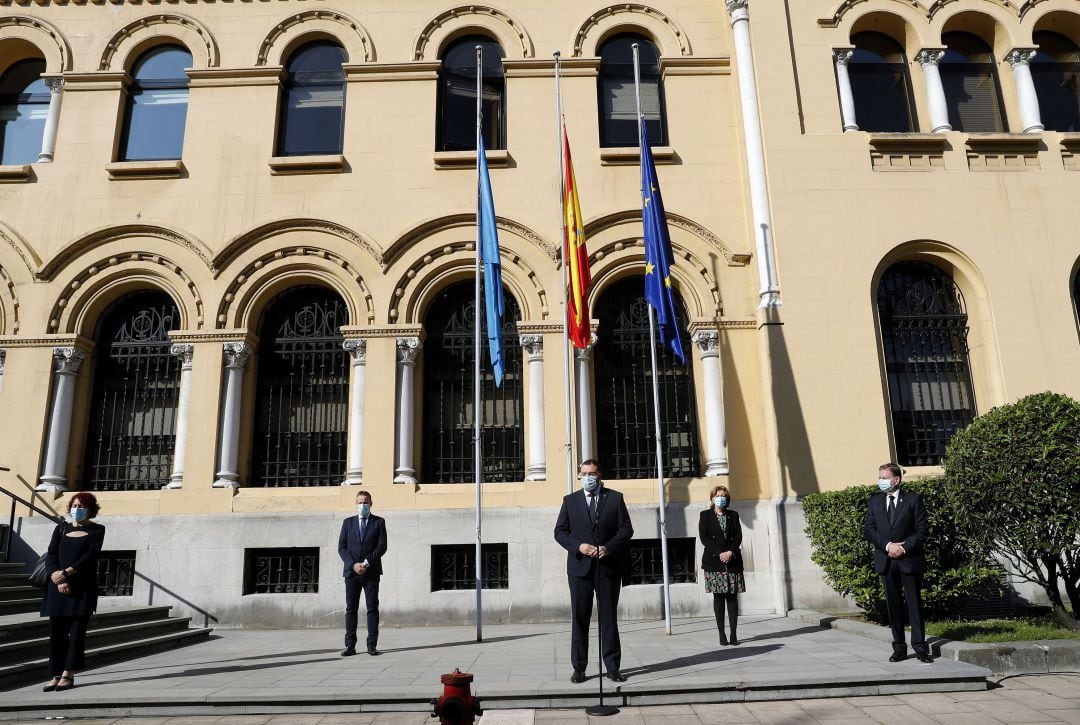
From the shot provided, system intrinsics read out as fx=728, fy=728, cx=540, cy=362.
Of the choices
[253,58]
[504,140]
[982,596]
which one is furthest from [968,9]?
[253,58]

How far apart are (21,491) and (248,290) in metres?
4.96

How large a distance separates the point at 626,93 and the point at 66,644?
1261 cm

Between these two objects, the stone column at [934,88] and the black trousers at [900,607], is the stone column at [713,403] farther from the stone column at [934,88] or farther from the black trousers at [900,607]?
the stone column at [934,88]

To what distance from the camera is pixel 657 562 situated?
1200cm

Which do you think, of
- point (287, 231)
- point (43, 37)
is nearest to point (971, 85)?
point (287, 231)

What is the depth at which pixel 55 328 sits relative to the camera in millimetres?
12875

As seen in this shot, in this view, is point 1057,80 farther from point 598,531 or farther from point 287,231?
point 287,231

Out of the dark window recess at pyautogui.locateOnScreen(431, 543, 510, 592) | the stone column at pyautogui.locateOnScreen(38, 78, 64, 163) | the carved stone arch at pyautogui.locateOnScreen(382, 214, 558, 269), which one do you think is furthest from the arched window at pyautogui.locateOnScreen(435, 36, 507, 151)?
the dark window recess at pyautogui.locateOnScreen(431, 543, 510, 592)

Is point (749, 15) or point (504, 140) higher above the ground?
point (749, 15)

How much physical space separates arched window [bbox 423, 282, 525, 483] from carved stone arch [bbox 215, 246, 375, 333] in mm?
1283

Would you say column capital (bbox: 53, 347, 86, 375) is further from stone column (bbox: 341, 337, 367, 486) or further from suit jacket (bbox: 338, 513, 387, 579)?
suit jacket (bbox: 338, 513, 387, 579)

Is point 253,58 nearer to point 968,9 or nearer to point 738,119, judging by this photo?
point 738,119

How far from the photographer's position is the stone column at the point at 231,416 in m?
12.4

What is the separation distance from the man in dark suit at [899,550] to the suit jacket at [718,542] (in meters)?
1.54
